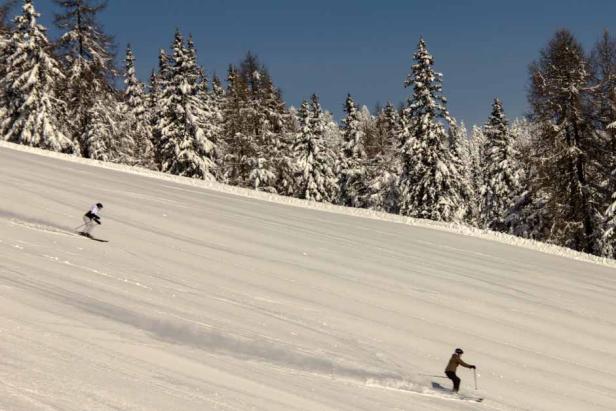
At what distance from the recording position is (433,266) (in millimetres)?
20516

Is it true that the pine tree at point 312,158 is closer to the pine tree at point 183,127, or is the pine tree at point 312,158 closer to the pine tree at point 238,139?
the pine tree at point 238,139

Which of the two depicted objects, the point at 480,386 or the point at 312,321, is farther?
the point at 312,321

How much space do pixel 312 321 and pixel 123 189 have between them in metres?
15.1

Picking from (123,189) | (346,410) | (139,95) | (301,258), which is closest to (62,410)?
(346,410)

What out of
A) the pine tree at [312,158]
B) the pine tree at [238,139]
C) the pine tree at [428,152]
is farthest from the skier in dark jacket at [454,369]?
the pine tree at [312,158]

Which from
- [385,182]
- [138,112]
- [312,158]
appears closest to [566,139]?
[385,182]

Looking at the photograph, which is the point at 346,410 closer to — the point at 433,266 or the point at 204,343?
the point at 204,343

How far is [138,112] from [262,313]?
58563 millimetres

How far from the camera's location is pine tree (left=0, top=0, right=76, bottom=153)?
42562 mm

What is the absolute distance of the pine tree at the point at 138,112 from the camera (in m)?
63.2

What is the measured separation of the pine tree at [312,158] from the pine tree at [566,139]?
2665 centimetres

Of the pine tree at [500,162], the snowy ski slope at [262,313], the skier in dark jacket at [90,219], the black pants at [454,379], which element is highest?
the pine tree at [500,162]

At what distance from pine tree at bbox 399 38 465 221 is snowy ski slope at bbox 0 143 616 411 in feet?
62.8

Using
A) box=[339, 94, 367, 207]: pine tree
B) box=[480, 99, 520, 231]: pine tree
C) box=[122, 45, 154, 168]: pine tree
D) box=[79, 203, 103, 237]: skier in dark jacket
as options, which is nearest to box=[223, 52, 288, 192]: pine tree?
box=[339, 94, 367, 207]: pine tree
